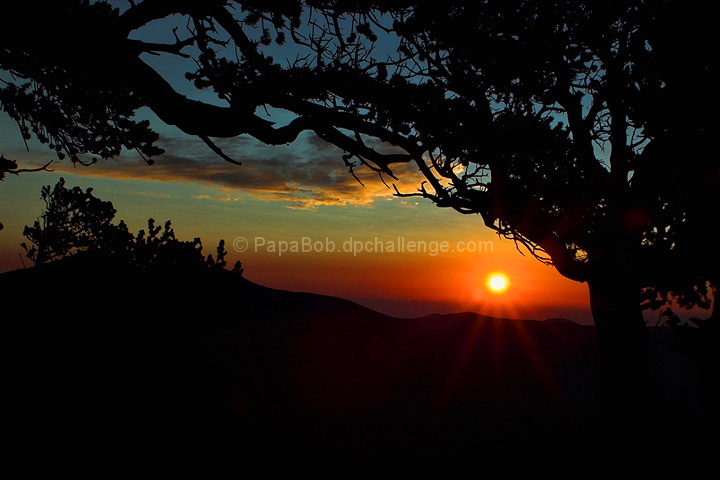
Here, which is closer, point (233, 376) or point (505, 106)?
point (505, 106)

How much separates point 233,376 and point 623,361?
3553cm

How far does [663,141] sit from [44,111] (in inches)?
441

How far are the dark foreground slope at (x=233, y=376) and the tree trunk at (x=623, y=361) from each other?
64 cm

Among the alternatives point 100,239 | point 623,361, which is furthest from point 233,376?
point 623,361

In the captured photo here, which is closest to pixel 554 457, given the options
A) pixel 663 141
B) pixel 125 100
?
pixel 663 141

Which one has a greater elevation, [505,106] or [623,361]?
[505,106]

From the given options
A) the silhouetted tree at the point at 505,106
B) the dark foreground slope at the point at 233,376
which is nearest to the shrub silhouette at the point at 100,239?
the dark foreground slope at the point at 233,376

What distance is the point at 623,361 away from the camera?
8.51 metres

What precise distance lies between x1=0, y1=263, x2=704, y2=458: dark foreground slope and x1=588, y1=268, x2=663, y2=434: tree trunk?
2.09ft

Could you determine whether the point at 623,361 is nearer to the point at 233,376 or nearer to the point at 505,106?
the point at 505,106

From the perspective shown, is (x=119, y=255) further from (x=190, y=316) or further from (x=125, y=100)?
(x=125, y=100)

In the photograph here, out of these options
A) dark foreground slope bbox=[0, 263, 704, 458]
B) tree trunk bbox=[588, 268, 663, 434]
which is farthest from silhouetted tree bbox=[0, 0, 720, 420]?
dark foreground slope bbox=[0, 263, 704, 458]

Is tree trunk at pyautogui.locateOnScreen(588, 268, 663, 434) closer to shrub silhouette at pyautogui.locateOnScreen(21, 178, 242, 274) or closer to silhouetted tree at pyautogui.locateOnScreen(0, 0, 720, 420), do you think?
silhouetted tree at pyautogui.locateOnScreen(0, 0, 720, 420)

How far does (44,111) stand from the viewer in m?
7.50
